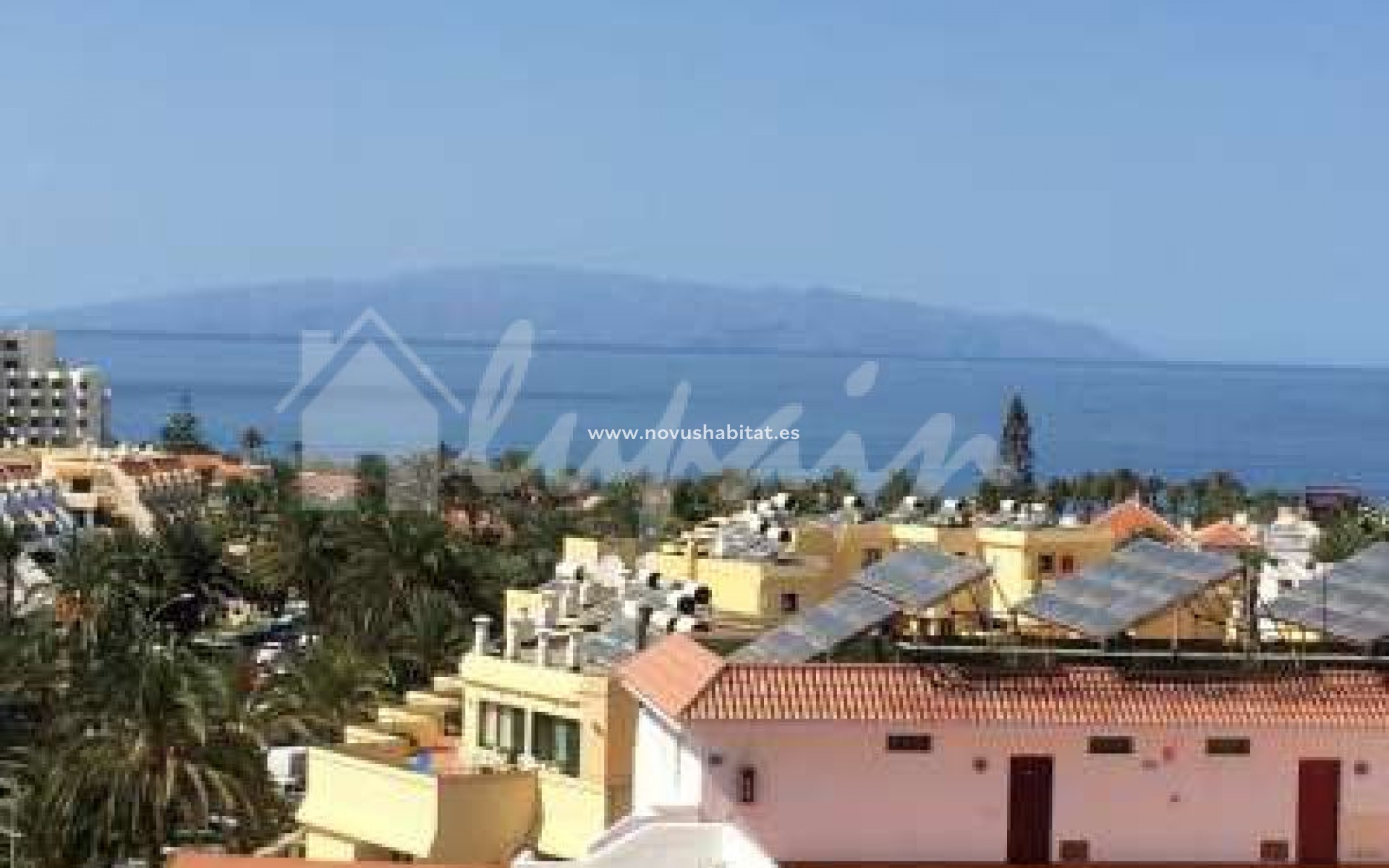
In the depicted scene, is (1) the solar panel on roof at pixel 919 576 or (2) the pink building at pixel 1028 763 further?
(1) the solar panel on roof at pixel 919 576

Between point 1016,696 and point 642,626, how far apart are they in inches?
333

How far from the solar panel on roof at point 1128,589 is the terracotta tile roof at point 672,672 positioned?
3.70 m

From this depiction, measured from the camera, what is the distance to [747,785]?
21547mm

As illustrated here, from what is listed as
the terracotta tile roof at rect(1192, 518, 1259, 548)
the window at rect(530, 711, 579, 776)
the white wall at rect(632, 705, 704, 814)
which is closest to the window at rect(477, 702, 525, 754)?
the window at rect(530, 711, 579, 776)

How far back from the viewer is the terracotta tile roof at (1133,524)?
55188 millimetres

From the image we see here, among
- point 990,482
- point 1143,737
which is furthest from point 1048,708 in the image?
point 990,482

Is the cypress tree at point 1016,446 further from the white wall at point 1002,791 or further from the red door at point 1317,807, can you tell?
the white wall at point 1002,791

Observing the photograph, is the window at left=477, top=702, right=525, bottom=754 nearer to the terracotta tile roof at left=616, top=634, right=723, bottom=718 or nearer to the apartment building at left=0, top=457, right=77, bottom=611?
the terracotta tile roof at left=616, top=634, right=723, bottom=718

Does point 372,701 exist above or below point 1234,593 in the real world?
below

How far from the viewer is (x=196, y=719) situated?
35188 millimetres

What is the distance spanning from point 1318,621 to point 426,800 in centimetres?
1017

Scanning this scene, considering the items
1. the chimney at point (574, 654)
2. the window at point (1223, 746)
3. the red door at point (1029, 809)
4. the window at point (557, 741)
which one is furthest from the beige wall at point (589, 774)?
the window at point (1223, 746)

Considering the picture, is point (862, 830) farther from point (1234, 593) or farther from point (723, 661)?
point (1234, 593)

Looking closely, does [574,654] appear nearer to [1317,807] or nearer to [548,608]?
[548,608]
